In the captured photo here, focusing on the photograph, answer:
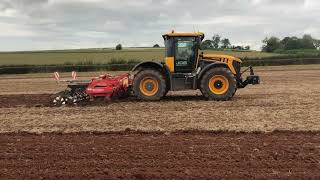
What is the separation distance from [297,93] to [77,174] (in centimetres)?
1375

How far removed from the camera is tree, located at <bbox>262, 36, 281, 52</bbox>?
290 ft

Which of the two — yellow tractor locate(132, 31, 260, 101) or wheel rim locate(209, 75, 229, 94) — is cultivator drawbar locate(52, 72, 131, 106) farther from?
wheel rim locate(209, 75, 229, 94)

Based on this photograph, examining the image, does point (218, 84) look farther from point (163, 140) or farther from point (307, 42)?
point (307, 42)

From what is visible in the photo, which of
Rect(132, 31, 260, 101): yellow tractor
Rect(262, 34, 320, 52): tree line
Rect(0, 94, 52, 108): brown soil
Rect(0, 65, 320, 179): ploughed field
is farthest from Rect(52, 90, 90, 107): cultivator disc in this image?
Rect(262, 34, 320, 52): tree line

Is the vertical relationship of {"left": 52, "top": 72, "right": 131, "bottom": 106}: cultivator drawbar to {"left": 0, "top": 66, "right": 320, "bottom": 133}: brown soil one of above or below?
above

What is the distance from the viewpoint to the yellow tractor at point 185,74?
57.7ft

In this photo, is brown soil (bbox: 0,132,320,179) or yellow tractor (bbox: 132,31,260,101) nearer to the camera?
brown soil (bbox: 0,132,320,179)

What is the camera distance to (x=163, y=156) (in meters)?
8.88

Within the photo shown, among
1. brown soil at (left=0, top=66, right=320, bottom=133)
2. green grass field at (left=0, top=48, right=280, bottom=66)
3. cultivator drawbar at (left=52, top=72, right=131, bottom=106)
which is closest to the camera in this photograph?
brown soil at (left=0, top=66, right=320, bottom=133)

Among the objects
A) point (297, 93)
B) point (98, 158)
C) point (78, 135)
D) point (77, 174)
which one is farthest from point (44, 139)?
point (297, 93)

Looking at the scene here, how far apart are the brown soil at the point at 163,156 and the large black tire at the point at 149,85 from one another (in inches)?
257

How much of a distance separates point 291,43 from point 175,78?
73.5 meters

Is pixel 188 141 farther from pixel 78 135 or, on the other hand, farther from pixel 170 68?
pixel 170 68


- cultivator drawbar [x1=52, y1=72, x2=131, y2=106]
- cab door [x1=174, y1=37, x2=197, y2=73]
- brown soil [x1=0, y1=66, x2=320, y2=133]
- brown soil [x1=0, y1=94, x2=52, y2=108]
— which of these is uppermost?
cab door [x1=174, y1=37, x2=197, y2=73]
